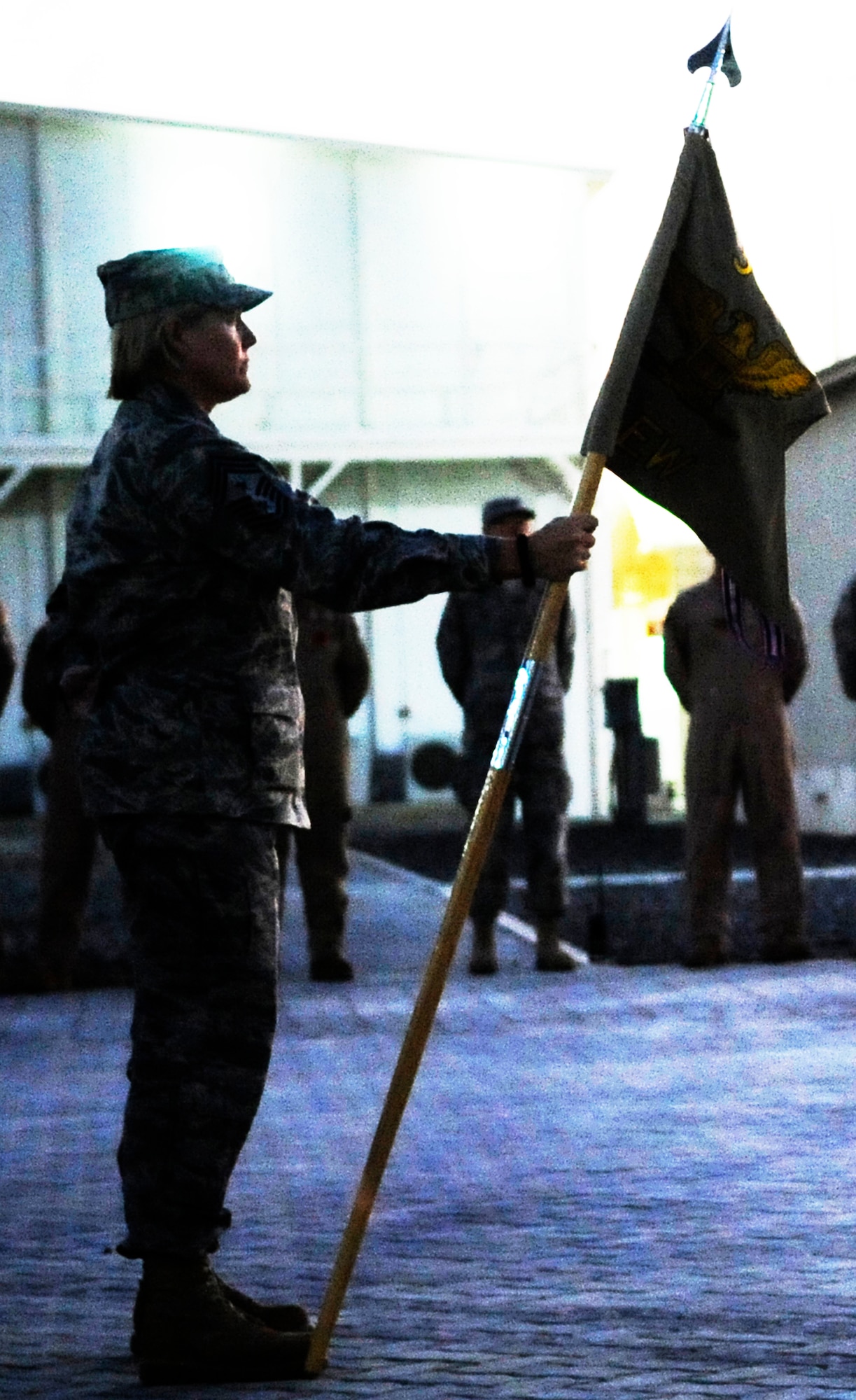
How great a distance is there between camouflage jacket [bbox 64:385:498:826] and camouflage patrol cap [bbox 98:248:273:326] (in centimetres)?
16

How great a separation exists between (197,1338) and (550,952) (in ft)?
23.0

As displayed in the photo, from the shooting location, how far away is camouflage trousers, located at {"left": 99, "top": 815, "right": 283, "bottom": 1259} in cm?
429

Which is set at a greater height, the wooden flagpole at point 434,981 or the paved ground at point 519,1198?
the wooden flagpole at point 434,981

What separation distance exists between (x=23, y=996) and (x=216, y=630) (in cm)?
678

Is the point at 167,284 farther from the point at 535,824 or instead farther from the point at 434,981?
the point at 535,824

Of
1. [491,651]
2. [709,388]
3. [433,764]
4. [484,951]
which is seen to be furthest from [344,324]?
[709,388]

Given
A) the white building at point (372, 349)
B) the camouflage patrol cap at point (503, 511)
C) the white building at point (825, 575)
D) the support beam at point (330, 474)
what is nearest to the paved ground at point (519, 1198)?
the camouflage patrol cap at point (503, 511)

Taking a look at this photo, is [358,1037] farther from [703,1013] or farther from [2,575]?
[2,575]

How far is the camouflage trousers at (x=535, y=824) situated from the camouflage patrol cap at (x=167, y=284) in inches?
259

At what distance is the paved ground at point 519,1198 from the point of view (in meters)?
4.21

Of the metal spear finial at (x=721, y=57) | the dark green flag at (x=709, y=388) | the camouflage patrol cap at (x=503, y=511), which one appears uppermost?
the metal spear finial at (x=721, y=57)

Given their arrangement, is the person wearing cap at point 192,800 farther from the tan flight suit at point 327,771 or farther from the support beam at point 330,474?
the support beam at point 330,474

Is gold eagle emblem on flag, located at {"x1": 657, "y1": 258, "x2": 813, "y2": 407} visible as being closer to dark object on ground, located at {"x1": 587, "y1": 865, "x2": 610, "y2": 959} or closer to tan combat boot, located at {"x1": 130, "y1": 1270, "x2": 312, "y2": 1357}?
tan combat boot, located at {"x1": 130, "y1": 1270, "x2": 312, "y2": 1357}

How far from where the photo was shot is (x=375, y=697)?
95.8 ft
